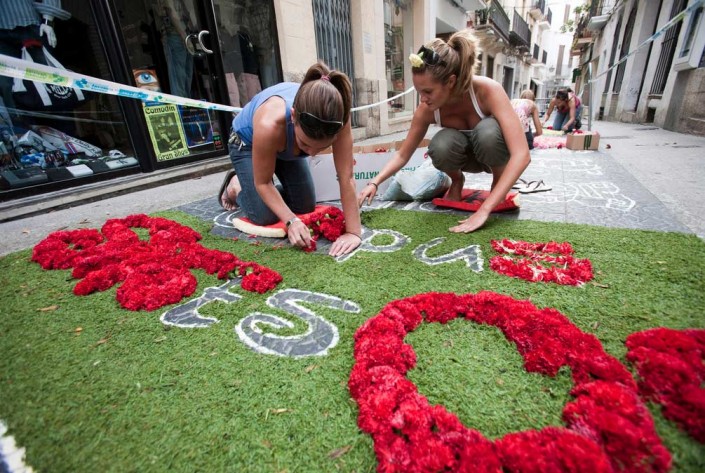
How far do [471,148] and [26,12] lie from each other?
Result: 4.56 metres

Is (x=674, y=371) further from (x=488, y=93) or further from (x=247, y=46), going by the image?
(x=247, y=46)

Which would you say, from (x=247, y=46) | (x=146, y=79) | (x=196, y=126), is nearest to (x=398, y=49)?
(x=247, y=46)

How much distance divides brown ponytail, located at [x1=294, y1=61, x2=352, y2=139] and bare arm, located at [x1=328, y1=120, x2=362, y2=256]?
309 mm

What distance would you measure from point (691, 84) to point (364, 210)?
8.33 m

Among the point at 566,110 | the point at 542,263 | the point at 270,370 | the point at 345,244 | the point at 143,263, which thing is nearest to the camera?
the point at 270,370

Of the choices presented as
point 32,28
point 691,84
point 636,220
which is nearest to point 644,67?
point 691,84

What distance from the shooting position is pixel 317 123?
164 centimetres

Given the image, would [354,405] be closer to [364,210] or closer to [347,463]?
[347,463]

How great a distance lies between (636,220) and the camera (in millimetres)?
2234

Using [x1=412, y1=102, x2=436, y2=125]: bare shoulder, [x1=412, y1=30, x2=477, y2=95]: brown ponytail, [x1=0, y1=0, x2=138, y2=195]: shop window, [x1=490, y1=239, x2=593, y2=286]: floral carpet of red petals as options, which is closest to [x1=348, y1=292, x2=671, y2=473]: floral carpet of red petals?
[x1=490, y1=239, x2=593, y2=286]: floral carpet of red petals

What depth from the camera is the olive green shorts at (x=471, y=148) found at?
7.48 feet

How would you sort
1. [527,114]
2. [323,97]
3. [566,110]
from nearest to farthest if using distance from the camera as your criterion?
[323,97]
[527,114]
[566,110]

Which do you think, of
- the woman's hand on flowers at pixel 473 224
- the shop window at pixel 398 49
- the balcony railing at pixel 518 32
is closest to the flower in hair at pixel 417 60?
the woman's hand on flowers at pixel 473 224

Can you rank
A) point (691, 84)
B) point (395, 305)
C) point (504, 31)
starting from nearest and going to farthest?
point (395, 305), point (691, 84), point (504, 31)
